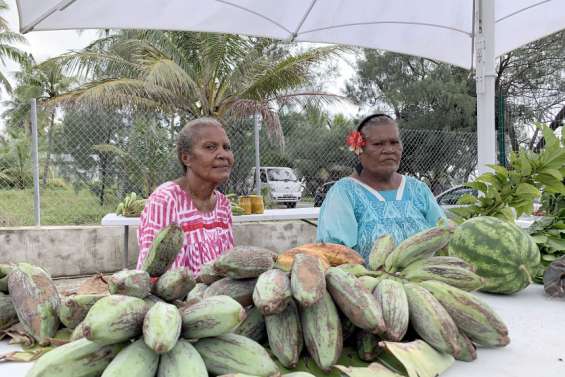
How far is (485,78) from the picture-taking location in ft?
12.2

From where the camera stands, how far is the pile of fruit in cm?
83

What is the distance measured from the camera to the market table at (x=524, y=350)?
43.1 inches

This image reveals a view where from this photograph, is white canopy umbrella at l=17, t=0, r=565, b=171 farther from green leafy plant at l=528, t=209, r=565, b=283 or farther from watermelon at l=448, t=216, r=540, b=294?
watermelon at l=448, t=216, r=540, b=294

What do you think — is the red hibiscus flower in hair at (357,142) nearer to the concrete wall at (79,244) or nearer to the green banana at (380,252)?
the green banana at (380,252)

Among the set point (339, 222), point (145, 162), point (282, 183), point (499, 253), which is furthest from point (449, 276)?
point (282, 183)

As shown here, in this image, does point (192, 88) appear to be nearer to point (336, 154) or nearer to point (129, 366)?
point (336, 154)

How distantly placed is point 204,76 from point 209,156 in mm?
9714

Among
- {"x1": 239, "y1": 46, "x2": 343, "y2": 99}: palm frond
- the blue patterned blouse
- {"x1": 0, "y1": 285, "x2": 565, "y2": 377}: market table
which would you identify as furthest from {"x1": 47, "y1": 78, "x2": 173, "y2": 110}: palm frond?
{"x1": 0, "y1": 285, "x2": 565, "y2": 377}: market table

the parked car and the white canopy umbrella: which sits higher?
the white canopy umbrella

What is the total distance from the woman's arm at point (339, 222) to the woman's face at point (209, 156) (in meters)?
0.60

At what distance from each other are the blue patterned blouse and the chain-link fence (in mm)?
5492

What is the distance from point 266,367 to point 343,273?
0.89ft

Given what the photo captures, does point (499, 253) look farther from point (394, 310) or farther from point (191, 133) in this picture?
point (191, 133)

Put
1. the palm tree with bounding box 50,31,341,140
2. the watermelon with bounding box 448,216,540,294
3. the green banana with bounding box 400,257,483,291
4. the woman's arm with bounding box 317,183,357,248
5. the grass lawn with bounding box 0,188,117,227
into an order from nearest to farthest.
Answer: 1. the green banana with bounding box 400,257,483,291
2. the watermelon with bounding box 448,216,540,294
3. the woman's arm with bounding box 317,183,357,248
4. the grass lawn with bounding box 0,188,117,227
5. the palm tree with bounding box 50,31,341,140
